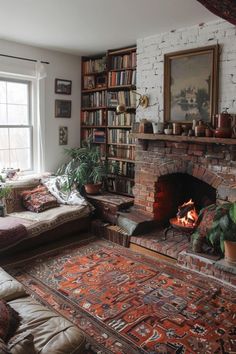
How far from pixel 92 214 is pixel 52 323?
2.78 m

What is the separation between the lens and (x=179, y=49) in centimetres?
376

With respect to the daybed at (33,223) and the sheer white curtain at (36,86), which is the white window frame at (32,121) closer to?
the sheer white curtain at (36,86)

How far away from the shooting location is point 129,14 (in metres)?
3.24

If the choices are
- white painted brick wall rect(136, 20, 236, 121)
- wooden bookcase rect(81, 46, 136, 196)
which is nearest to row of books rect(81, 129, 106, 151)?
wooden bookcase rect(81, 46, 136, 196)

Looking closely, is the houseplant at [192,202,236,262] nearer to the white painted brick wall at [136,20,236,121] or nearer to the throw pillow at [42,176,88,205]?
the white painted brick wall at [136,20,236,121]

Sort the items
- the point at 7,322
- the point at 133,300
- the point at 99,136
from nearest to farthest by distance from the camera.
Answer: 1. the point at 7,322
2. the point at 133,300
3. the point at 99,136

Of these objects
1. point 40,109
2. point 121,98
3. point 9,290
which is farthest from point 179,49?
point 9,290

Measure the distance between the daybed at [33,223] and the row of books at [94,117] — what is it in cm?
138

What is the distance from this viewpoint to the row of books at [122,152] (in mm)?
4697

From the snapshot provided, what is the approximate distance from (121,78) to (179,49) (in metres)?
1.11

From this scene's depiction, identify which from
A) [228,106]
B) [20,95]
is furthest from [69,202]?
[228,106]

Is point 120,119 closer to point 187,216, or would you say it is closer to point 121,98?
point 121,98

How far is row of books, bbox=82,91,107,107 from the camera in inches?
197

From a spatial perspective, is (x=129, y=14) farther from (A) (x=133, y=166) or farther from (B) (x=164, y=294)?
(B) (x=164, y=294)
